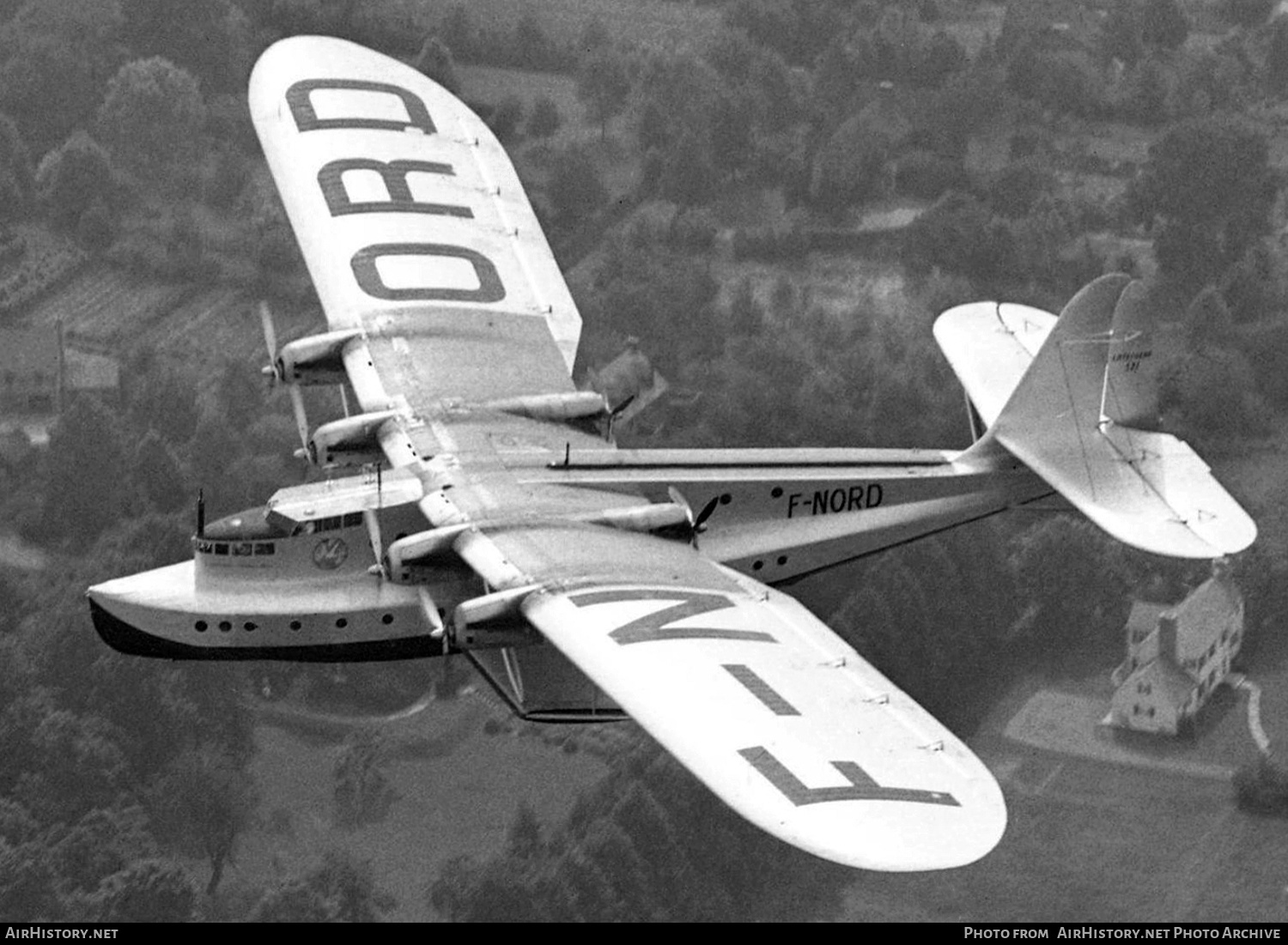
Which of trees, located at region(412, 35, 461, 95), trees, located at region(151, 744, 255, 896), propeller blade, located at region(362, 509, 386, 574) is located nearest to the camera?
propeller blade, located at region(362, 509, 386, 574)

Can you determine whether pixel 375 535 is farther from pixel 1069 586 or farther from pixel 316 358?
pixel 1069 586

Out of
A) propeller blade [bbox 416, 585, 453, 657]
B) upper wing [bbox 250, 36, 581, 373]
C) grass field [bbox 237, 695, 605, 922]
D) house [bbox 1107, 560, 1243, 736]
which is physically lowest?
house [bbox 1107, 560, 1243, 736]

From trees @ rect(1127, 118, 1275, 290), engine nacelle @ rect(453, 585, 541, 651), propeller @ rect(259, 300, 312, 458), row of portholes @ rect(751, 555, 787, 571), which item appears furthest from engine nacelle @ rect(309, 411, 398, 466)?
trees @ rect(1127, 118, 1275, 290)

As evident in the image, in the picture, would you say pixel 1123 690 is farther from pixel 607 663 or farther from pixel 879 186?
pixel 879 186

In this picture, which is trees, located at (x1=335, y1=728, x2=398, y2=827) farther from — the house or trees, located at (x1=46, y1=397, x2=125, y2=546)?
the house

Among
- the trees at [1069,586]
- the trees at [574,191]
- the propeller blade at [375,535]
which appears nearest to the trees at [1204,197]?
the trees at [574,191]

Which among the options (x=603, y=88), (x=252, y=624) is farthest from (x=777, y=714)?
(x=603, y=88)
